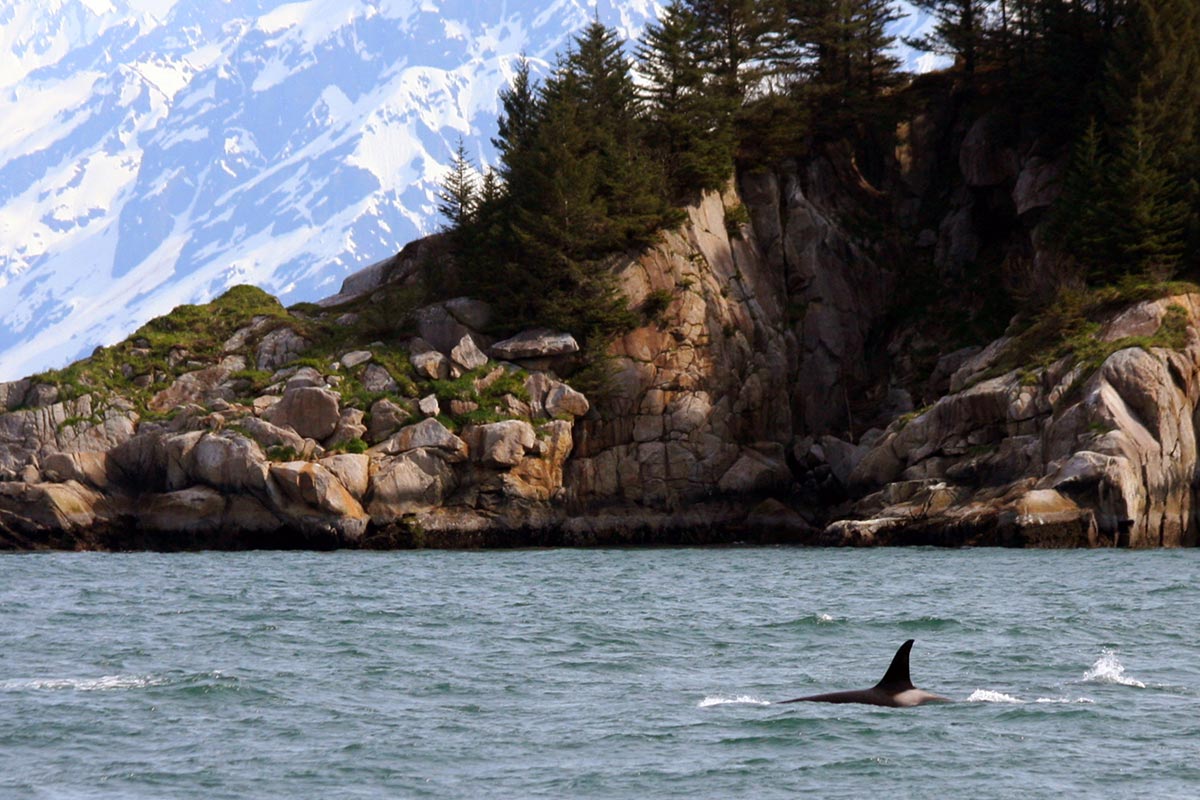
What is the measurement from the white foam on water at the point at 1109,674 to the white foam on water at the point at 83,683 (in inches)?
535

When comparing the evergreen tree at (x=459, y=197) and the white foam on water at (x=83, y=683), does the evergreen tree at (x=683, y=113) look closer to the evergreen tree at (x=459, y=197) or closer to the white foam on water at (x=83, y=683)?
the evergreen tree at (x=459, y=197)

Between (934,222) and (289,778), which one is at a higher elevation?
(934,222)

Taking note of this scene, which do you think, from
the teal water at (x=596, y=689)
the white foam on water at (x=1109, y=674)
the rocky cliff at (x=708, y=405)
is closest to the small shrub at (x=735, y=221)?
the rocky cliff at (x=708, y=405)

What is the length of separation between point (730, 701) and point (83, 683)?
9429mm

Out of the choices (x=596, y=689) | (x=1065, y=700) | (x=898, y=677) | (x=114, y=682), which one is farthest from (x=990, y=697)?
(x=114, y=682)

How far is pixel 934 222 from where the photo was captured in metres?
77.4

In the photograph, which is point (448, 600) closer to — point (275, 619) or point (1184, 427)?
point (275, 619)

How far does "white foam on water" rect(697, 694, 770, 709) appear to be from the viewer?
21406mm

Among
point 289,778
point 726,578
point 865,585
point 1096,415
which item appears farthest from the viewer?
point 1096,415

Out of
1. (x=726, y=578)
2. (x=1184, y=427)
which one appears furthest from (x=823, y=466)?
(x=726, y=578)

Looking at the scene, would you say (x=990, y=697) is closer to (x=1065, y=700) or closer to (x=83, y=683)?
(x=1065, y=700)

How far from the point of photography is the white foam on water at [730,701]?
2141 centimetres

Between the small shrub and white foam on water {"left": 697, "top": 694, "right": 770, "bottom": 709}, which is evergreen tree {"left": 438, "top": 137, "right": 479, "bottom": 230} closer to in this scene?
the small shrub

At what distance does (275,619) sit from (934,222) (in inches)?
2067
